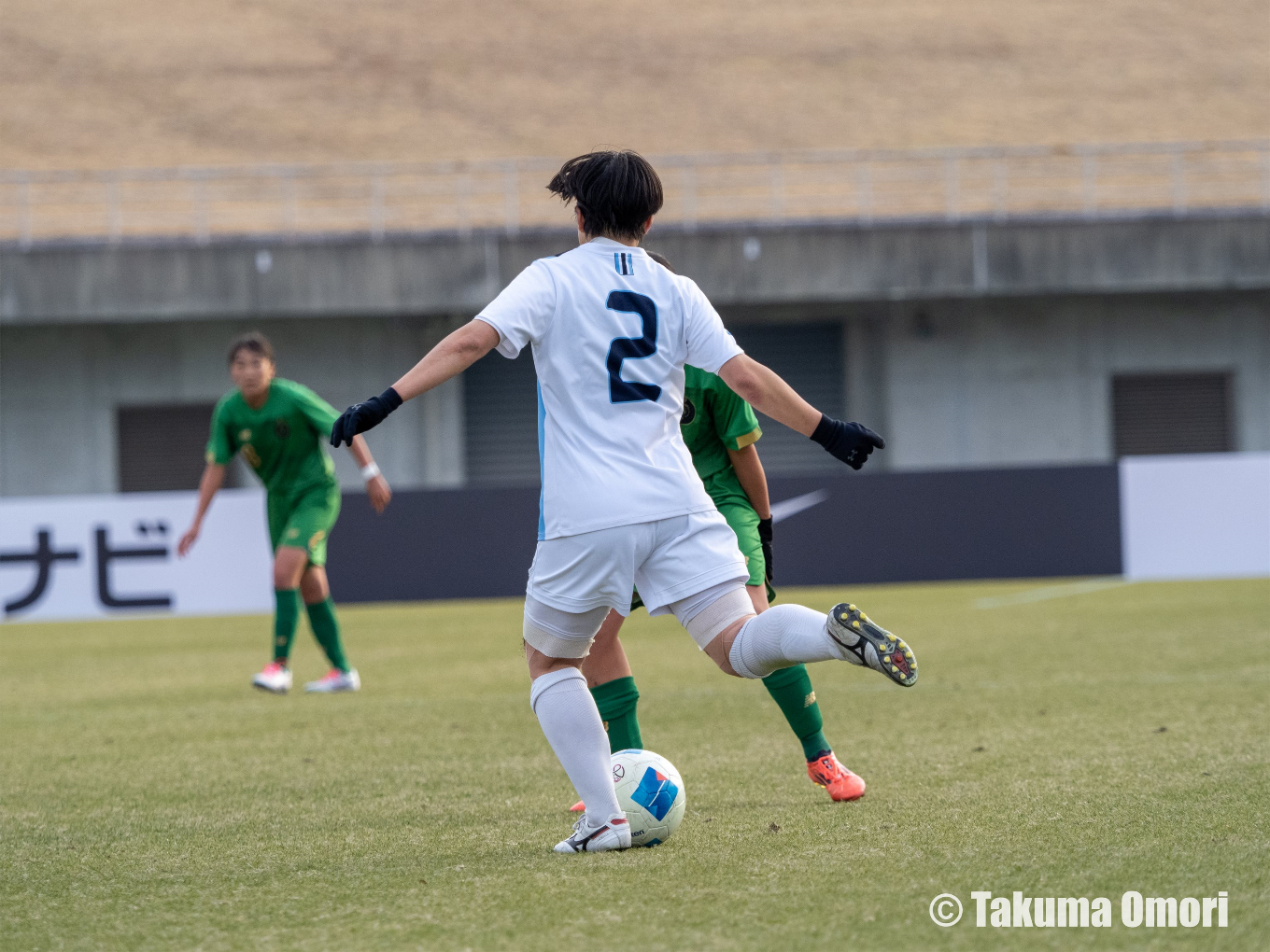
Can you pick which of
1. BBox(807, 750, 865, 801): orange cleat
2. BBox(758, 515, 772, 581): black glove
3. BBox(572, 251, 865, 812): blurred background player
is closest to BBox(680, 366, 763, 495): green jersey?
BBox(572, 251, 865, 812): blurred background player

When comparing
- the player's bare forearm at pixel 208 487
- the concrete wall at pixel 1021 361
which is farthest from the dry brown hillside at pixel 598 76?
the player's bare forearm at pixel 208 487

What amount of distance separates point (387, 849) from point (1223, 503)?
41.9 ft

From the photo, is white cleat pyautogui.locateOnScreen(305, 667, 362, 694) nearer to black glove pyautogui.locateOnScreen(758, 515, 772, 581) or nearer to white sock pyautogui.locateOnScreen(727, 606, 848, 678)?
black glove pyautogui.locateOnScreen(758, 515, 772, 581)

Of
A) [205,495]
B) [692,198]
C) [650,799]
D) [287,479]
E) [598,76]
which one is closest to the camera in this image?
[650,799]

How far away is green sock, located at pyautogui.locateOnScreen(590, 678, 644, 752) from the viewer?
474 cm

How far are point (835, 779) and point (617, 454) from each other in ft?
5.05

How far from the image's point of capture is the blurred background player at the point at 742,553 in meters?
4.76

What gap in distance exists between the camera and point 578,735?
12.7 feet

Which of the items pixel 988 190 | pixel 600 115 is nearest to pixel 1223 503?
pixel 988 190

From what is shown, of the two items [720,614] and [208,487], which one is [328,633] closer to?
[208,487]

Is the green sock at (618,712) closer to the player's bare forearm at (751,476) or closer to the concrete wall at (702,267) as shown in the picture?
the player's bare forearm at (751,476)

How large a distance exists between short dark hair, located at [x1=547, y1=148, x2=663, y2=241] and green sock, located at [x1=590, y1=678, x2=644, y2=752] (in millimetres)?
1552

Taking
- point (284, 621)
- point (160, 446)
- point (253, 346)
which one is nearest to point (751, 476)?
point (253, 346)

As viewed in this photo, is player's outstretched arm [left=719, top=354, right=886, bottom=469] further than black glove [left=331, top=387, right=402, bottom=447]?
Yes
